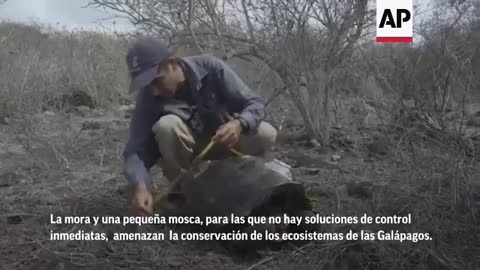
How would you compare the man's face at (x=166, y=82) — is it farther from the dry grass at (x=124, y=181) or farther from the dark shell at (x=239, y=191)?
the dry grass at (x=124, y=181)

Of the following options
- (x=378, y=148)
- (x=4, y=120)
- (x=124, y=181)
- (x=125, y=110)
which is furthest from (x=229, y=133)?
(x=4, y=120)

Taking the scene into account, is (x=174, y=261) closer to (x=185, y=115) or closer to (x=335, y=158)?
(x=185, y=115)

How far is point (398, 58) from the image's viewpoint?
1.91m

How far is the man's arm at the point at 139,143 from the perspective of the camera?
1545 millimetres

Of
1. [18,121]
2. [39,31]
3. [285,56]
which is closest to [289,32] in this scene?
[285,56]

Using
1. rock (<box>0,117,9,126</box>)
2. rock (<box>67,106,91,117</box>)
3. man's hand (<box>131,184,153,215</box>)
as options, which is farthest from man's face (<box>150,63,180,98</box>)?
rock (<box>0,117,9,126</box>)

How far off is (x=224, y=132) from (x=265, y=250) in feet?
1.04

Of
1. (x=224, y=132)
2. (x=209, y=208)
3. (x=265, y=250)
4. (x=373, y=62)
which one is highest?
(x=373, y=62)

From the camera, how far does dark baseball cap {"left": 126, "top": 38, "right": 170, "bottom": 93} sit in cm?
150

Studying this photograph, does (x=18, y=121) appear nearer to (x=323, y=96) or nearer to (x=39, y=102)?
(x=39, y=102)

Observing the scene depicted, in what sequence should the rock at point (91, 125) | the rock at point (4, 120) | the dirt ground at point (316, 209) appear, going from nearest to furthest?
the dirt ground at point (316, 209) → the rock at point (91, 125) → the rock at point (4, 120)

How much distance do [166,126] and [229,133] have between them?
21 centimetres

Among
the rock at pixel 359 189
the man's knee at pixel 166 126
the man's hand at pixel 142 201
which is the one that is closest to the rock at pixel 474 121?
the rock at pixel 359 189

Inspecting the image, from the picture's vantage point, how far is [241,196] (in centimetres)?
152
